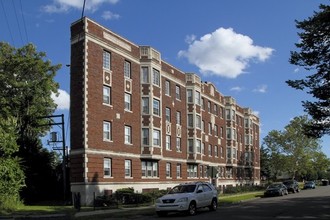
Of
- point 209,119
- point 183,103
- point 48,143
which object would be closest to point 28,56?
point 48,143

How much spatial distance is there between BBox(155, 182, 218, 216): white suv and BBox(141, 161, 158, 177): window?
17.0 metres

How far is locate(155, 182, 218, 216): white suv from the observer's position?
2364 centimetres

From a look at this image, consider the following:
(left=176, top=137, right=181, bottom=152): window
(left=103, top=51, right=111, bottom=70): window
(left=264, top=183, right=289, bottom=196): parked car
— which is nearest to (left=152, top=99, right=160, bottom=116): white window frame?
(left=176, top=137, right=181, bottom=152): window

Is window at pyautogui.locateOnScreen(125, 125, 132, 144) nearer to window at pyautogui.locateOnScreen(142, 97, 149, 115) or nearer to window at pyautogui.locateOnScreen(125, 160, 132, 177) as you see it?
window at pyautogui.locateOnScreen(125, 160, 132, 177)

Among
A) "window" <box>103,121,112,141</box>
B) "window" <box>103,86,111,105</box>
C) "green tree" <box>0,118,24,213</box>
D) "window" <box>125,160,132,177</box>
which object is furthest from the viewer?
"window" <box>125,160,132,177</box>

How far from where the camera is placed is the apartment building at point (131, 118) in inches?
1415

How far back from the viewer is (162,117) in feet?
154

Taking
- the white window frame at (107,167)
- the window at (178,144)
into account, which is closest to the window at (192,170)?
the window at (178,144)

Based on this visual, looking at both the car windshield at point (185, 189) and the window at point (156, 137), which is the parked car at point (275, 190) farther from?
the car windshield at point (185, 189)

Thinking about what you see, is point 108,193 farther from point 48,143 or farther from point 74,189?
point 48,143

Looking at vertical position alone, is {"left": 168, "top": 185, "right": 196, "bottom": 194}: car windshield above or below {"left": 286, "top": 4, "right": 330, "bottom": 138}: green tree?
below

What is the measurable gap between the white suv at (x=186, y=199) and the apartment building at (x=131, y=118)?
1154cm

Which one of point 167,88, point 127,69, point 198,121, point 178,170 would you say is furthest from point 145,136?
point 198,121

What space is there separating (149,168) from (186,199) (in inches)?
809
